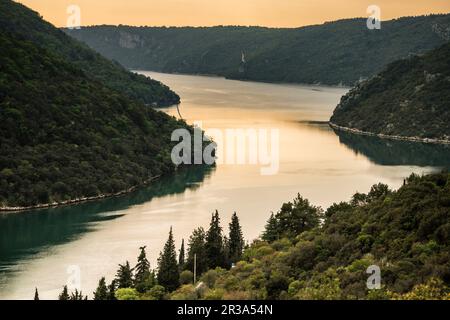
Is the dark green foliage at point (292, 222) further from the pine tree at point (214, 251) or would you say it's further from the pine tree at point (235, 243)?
the pine tree at point (214, 251)

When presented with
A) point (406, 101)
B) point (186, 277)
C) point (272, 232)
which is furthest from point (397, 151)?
point (186, 277)

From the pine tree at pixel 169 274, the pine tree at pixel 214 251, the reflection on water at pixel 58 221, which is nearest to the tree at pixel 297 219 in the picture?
the pine tree at pixel 214 251

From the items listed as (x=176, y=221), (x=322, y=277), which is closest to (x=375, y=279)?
(x=322, y=277)

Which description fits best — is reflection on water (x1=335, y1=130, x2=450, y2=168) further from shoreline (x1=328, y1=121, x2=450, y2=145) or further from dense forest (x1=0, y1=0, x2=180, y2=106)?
dense forest (x1=0, y1=0, x2=180, y2=106)

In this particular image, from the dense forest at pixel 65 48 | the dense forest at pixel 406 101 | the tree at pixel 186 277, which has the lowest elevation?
the tree at pixel 186 277

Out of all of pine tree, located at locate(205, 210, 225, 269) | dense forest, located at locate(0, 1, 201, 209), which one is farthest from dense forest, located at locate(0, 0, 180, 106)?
pine tree, located at locate(205, 210, 225, 269)

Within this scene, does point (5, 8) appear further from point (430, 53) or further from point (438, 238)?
point (438, 238)
